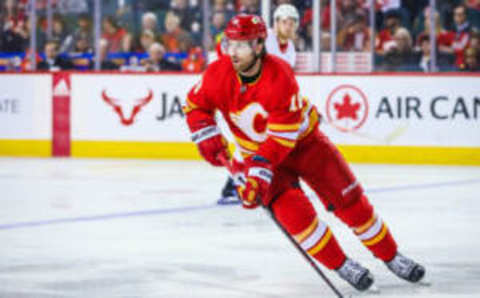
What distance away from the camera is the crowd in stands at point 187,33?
1184 cm

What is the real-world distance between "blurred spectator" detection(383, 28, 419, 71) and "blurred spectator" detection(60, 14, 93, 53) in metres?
3.21

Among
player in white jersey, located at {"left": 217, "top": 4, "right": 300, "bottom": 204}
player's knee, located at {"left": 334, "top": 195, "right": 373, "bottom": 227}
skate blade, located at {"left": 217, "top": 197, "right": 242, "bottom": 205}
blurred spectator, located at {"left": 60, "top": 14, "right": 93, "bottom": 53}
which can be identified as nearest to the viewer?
player's knee, located at {"left": 334, "top": 195, "right": 373, "bottom": 227}

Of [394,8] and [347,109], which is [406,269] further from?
[394,8]

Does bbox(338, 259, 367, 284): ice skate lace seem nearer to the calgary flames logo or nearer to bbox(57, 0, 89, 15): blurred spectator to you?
the calgary flames logo

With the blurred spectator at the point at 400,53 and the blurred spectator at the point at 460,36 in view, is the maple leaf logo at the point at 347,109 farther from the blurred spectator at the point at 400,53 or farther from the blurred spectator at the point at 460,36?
the blurred spectator at the point at 460,36

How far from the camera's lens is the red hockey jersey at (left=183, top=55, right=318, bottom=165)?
4.69 m

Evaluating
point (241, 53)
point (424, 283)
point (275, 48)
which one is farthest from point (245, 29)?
point (275, 48)

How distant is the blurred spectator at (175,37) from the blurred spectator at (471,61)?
2.91m

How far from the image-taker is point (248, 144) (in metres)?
5.00

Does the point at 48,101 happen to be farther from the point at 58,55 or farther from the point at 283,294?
Answer: the point at 283,294

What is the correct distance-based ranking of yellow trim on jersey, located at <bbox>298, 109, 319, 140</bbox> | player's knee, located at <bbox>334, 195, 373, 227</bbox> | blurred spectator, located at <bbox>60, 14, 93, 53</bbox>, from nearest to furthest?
1. yellow trim on jersey, located at <bbox>298, 109, 319, 140</bbox>
2. player's knee, located at <bbox>334, 195, 373, 227</bbox>
3. blurred spectator, located at <bbox>60, 14, 93, 53</bbox>

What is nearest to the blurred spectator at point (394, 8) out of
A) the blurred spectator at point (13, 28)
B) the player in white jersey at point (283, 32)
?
the blurred spectator at point (13, 28)

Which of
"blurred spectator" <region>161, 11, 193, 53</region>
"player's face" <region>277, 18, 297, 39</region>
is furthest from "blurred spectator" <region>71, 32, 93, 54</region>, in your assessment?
"player's face" <region>277, 18, 297, 39</region>

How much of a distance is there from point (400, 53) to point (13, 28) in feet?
14.1
